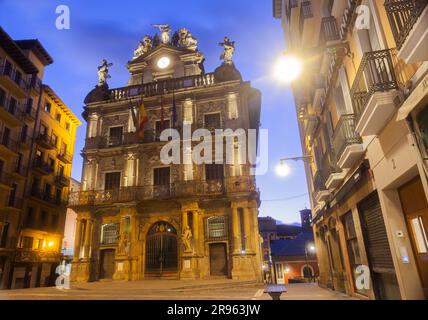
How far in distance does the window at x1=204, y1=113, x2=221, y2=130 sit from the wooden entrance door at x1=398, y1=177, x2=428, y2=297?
16.1 m

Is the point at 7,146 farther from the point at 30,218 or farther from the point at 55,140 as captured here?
the point at 55,140

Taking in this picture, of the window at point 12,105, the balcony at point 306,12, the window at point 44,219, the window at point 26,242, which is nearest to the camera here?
the balcony at point 306,12

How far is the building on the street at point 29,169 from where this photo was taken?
23.0 m

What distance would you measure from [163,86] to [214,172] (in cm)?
861

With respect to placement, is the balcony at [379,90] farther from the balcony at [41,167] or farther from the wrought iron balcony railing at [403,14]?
the balcony at [41,167]

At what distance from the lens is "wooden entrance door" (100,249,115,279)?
20016 mm

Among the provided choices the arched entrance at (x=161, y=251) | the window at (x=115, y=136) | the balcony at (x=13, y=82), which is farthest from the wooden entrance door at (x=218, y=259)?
the balcony at (x=13, y=82)

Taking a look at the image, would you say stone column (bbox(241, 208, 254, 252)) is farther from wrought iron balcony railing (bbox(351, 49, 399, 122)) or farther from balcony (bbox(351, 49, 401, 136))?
wrought iron balcony railing (bbox(351, 49, 399, 122))

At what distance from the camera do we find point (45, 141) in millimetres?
27797

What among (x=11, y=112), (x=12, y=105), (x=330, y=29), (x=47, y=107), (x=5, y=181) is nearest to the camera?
(x=330, y=29)

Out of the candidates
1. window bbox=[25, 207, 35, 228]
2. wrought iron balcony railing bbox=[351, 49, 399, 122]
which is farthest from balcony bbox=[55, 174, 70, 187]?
wrought iron balcony railing bbox=[351, 49, 399, 122]

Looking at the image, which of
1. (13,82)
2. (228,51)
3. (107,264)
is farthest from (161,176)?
(13,82)

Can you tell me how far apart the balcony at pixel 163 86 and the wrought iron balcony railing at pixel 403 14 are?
17.9 m
